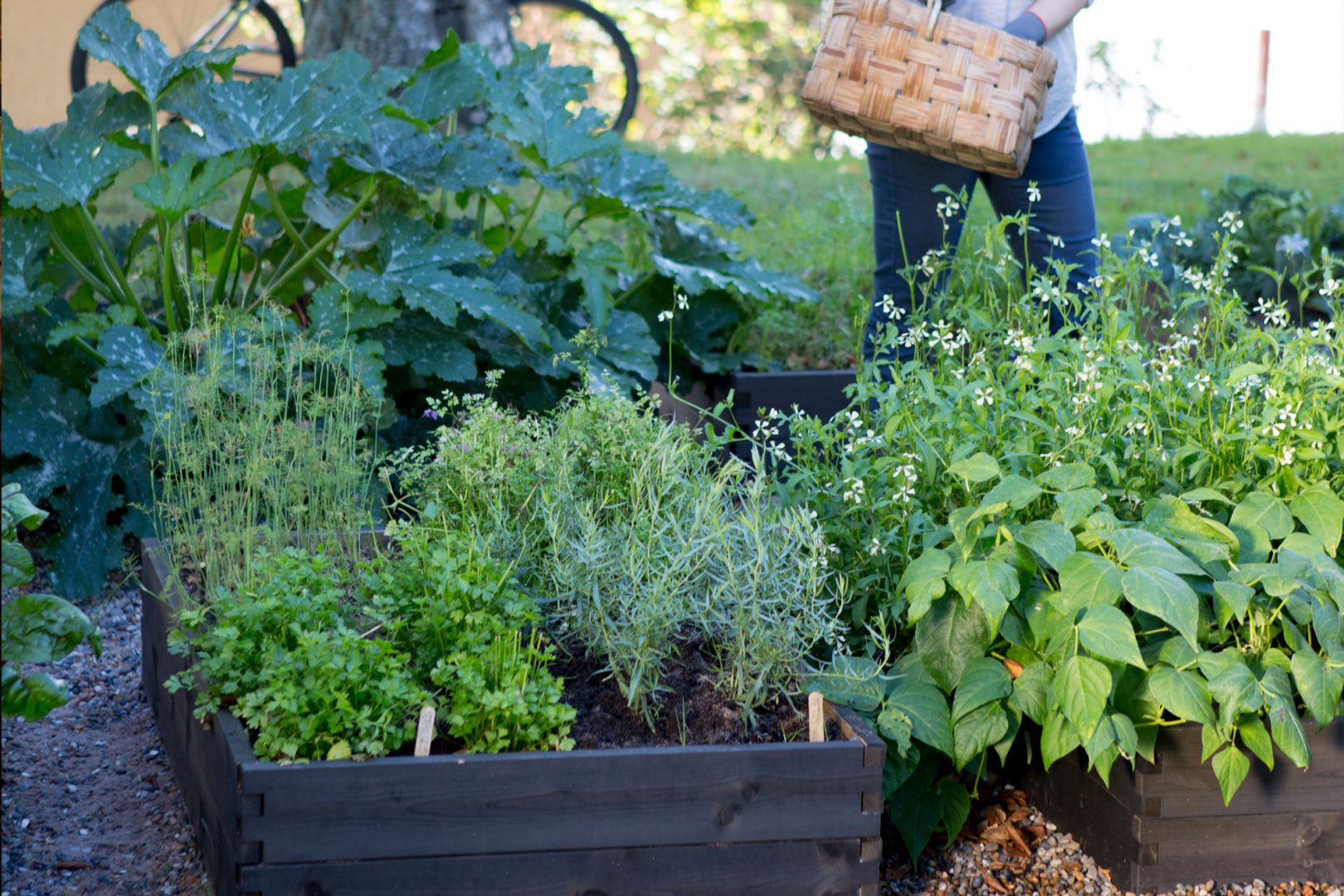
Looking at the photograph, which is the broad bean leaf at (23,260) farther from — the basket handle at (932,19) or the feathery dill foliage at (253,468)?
the basket handle at (932,19)

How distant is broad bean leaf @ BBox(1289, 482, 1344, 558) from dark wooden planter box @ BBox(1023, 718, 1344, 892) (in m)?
0.29

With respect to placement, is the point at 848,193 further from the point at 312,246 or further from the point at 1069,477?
the point at 1069,477

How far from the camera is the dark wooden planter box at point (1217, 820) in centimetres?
205

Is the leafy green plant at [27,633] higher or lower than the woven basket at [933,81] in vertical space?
lower

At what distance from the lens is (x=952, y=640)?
2.10 meters

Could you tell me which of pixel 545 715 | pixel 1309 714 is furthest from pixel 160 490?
pixel 1309 714

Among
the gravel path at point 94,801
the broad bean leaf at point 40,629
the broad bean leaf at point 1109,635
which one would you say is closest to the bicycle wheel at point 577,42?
the gravel path at point 94,801

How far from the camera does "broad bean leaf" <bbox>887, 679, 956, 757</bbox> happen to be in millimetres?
2043

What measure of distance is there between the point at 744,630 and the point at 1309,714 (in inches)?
37.2

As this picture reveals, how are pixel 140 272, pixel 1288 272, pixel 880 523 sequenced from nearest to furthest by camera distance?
pixel 880 523, pixel 140 272, pixel 1288 272

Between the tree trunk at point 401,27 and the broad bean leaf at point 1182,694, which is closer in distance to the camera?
the broad bean leaf at point 1182,694

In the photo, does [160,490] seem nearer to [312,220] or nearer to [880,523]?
[312,220]

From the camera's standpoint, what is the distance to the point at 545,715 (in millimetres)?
1867

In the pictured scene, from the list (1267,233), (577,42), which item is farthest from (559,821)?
(577,42)
